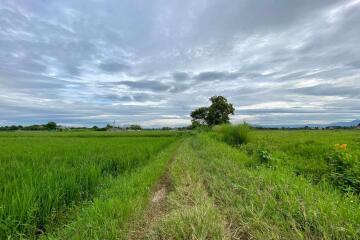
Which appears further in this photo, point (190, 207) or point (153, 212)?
point (153, 212)

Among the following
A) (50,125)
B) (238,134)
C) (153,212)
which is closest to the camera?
(153,212)

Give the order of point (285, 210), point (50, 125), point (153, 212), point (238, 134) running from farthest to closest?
point (50, 125)
point (238, 134)
point (153, 212)
point (285, 210)

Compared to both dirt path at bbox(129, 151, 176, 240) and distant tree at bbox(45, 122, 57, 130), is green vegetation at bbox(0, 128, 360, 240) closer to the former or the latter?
dirt path at bbox(129, 151, 176, 240)

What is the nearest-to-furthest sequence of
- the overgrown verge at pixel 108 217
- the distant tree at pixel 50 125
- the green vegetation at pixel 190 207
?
the green vegetation at pixel 190 207 < the overgrown verge at pixel 108 217 < the distant tree at pixel 50 125

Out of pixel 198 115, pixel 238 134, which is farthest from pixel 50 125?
pixel 238 134

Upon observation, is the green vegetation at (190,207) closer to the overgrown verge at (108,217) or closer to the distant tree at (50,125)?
the overgrown verge at (108,217)

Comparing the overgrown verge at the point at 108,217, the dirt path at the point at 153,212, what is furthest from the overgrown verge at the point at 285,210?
the overgrown verge at the point at 108,217

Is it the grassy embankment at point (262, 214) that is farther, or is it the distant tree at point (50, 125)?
the distant tree at point (50, 125)

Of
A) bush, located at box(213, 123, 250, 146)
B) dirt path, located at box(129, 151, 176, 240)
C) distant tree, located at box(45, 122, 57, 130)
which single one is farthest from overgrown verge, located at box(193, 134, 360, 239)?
distant tree, located at box(45, 122, 57, 130)

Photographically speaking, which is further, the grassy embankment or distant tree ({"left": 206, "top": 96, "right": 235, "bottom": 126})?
distant tree ({"left": 206, "top": 96, "right": 235, "bottom": 126})

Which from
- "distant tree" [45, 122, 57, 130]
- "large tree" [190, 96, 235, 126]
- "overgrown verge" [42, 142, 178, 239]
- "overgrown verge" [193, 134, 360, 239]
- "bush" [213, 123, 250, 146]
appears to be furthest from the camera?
"distant tree" [45, 122, 57, 130]

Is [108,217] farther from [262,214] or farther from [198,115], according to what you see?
[198,115]

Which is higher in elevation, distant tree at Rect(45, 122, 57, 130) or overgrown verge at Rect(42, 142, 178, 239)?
distant tree at Rect(45, 122, 57, 130)

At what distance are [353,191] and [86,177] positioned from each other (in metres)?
5.68
